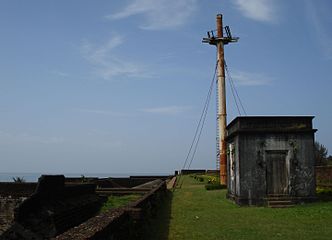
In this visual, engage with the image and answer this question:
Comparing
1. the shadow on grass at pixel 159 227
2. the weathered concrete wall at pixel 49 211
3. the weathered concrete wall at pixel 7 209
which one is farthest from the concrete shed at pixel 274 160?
the weathered concrete wall at pixel 7 209

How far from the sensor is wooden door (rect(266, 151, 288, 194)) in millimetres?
21469

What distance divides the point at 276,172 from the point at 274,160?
60 centimetres

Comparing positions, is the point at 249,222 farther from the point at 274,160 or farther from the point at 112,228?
the point at 112,228

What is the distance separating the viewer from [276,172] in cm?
2164

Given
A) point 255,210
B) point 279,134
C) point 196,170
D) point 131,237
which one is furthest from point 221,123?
point 196,170

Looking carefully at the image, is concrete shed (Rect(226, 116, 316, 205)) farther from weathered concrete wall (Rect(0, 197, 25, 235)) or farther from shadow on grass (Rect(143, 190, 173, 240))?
weathered concrete wall (Rect(0, 197, 25, 235))

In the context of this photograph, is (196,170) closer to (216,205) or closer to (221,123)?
(221,123)

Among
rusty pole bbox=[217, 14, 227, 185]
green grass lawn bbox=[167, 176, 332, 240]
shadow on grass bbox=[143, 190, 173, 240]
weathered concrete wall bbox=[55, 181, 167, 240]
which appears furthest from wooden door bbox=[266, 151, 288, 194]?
weathered concrete wall bbox=[55, 181, 167, 240]

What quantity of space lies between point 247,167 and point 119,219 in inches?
556

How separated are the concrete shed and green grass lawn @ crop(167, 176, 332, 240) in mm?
1054

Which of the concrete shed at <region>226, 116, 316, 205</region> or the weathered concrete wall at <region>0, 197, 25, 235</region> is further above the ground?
the concrete shed at <region>226, 116, 316, 205</region>

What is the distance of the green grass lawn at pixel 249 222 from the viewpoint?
12320 mm

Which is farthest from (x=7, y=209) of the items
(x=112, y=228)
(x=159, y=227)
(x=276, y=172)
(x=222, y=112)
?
(x=222, y=112)

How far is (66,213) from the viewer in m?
16.4
